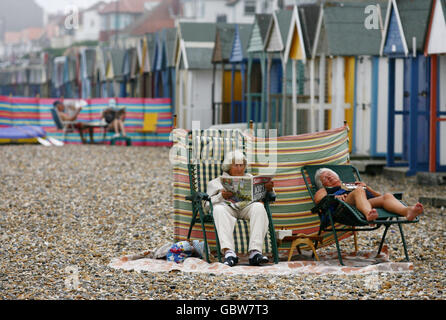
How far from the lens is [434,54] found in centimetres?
1334

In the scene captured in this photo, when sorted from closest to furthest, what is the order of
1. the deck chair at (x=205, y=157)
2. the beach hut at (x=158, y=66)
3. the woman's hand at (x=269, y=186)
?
the woman's hand at (x=269, y=186) → the deck chair at (x=205, y=157) → the beach hut at (x=158, y=66)

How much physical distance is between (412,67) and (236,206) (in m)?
7.36

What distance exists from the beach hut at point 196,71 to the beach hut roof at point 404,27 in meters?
8.84

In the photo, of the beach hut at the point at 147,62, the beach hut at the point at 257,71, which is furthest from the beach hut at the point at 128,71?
the beach hut at the point at 257,71

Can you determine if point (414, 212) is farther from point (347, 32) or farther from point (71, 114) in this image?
point (71, 114)

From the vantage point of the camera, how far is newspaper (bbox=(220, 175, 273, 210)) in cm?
731

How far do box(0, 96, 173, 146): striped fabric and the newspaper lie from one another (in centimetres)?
1601

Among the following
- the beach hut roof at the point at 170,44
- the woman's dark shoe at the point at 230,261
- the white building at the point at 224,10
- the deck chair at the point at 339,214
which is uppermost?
the white building at the point at 224,10

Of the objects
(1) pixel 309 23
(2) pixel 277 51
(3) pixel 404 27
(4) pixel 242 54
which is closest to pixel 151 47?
(4) pixel 242 54

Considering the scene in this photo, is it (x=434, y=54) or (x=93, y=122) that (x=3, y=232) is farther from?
(x=93, y=122)

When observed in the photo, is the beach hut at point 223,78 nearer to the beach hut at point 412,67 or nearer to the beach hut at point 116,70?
the beach hut at point 412,67

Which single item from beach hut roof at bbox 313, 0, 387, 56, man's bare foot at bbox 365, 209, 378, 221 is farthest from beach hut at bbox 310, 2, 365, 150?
man's bare foot at bbox 365, 209, 378, 221

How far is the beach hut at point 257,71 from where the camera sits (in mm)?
19188
